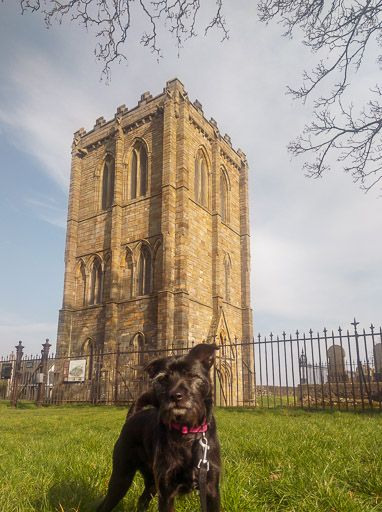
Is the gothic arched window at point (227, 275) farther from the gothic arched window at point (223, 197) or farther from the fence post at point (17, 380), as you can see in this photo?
the fence post at point (17, 380)

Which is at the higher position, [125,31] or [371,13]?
[371,13]

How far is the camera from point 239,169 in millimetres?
31375

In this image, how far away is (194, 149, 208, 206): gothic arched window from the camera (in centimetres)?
2586

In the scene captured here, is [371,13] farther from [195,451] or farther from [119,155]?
[119,155]

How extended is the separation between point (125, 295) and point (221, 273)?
636 cm

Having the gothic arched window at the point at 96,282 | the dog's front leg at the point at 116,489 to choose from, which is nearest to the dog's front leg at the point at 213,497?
the dog's front leg at the point at 116,489

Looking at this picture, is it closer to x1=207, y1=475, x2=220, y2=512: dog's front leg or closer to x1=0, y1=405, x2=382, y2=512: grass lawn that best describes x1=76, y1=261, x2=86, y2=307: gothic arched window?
x1=0, y1=405, x2=382, y2=512: grass lawn

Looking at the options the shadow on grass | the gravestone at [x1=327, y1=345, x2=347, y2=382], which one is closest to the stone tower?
the gravestone at [x1=327, y1=345, x2=347, y2=382]

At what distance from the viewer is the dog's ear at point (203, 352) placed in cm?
268

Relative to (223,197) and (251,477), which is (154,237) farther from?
(251,477)

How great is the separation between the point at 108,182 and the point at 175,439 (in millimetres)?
25815

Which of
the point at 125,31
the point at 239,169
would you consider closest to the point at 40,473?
the point at 125,31

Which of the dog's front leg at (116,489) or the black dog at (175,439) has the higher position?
the black dog at (175,439)

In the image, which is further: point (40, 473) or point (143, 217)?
point (143, 217)
